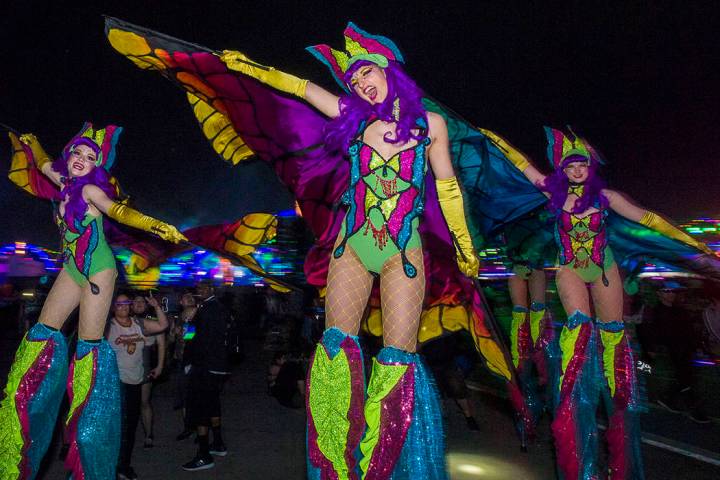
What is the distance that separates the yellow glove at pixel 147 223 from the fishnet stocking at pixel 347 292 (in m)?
1.07

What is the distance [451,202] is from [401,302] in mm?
548

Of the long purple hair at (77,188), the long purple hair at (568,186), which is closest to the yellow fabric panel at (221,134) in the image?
the long purple hair at (77,188)

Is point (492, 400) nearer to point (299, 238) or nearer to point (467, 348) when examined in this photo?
point (467, 348)

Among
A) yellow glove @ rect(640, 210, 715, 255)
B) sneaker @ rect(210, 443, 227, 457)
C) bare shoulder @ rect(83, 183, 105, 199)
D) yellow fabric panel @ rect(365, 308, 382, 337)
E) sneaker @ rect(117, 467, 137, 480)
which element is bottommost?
sneaker @ rect(117, 467, 137, 480)

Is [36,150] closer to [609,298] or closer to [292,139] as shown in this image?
[292,139]

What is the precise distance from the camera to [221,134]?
4.30 m

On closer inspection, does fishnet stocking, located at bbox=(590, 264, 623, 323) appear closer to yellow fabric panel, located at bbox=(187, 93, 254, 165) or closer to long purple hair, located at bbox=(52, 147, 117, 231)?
yellow fabric panel, located at bbox=(187, 93, 254, 165)

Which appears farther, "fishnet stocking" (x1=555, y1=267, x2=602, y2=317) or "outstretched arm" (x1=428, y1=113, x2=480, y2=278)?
"fishnet stocking" (x1=555, y1=267, x2=602, y2=317)

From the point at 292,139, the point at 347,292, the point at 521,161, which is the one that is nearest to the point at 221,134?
the point at 292,139

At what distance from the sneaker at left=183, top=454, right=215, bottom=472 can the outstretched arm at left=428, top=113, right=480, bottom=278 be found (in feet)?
11.4

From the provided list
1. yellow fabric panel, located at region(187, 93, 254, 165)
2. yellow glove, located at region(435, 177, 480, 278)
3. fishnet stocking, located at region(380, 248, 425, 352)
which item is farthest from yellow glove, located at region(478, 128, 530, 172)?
fishnet stocking, located at region(380, 248, 425, 352)

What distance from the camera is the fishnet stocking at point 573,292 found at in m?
4.42

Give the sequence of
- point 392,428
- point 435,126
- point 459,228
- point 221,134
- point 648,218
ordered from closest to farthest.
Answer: point 392,428 < point 459,228 < point 435,126 < point 221,134 < point 648,218

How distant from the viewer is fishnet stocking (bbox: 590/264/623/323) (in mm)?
4484
